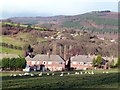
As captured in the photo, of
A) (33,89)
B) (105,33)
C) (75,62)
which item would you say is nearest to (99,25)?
(105,33)

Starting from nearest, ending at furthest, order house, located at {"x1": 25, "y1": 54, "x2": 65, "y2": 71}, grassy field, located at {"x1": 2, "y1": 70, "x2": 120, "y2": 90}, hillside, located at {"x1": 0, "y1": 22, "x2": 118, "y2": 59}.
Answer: grassy field, located at {"x1": 2, "y1": 70, "x2": 120, "y2": 90} → house, located at {"x1": 25, "y1": 54, "x2": 65, "y2": 71} → hillside, located at {"x1": 0, "y1": 22, "x2": 118, "y2": 59}

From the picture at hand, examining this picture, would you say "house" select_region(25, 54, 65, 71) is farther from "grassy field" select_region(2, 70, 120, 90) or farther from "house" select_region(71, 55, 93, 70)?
"grassy field" select_region(2, 70, 120, 90)

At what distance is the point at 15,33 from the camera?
120 meters

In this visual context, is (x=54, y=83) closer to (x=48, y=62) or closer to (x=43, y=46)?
(x=48, y=62)

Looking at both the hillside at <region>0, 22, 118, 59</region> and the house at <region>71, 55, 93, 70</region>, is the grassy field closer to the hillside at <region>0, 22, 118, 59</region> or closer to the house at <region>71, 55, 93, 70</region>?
the house at <region>71, 55, 93, 70</region>

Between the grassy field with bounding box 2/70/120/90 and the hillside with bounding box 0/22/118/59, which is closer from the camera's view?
the grassy field with bounding box 2/70/120/90

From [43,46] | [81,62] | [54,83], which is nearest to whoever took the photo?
[54,83]

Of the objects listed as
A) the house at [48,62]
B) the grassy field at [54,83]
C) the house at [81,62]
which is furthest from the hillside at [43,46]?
the grassy field at [54,83]

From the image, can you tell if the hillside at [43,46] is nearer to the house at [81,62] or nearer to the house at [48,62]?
the house at [81,62]

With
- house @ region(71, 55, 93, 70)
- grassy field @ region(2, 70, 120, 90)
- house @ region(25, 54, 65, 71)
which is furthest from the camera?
house @ region(71, 55, 93, 70)

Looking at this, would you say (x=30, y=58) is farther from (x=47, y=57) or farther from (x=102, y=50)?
(x=102, y=50)

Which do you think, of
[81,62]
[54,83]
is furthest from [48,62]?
[54,83]

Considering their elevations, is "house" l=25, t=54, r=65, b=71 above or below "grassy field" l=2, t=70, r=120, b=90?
below

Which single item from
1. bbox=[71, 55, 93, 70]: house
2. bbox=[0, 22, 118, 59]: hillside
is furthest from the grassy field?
bbox=[0, 22, 118, 59]: hillside
